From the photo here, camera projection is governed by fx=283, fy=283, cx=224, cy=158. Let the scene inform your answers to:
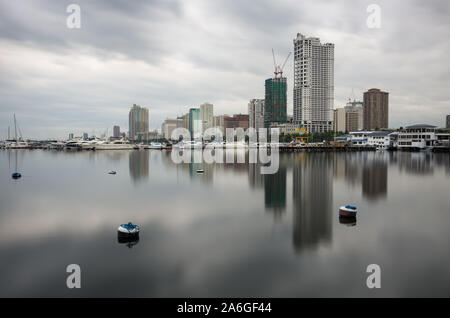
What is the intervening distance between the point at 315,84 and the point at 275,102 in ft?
114

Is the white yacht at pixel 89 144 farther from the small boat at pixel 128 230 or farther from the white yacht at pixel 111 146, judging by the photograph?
the small boat at pixel 128 230

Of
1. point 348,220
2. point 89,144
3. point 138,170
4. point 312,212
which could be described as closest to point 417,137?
point 138,170

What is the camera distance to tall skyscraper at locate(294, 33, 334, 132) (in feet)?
542

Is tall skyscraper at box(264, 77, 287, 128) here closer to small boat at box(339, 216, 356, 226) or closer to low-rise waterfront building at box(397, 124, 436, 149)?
low-rise waterfront building at box(397, 124, 436, 149)

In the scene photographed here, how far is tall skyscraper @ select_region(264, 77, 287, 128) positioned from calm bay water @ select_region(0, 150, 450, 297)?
17334 cm

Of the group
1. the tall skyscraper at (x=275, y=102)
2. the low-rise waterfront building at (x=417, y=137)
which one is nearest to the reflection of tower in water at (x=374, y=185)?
the low-rise waterfront building at (x=417, y=137)

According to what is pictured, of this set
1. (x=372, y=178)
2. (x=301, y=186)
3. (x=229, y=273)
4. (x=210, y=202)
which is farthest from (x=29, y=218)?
(x=372, y=178)

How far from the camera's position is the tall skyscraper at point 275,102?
197000 mm

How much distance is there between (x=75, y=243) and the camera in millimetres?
14195

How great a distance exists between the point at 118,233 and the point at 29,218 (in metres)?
8.27

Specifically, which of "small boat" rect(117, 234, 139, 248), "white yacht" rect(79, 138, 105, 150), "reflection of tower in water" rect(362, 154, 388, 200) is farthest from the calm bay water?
"white yacht" rect(79, 138, 105, 150)

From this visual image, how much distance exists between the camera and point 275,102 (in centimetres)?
19700
